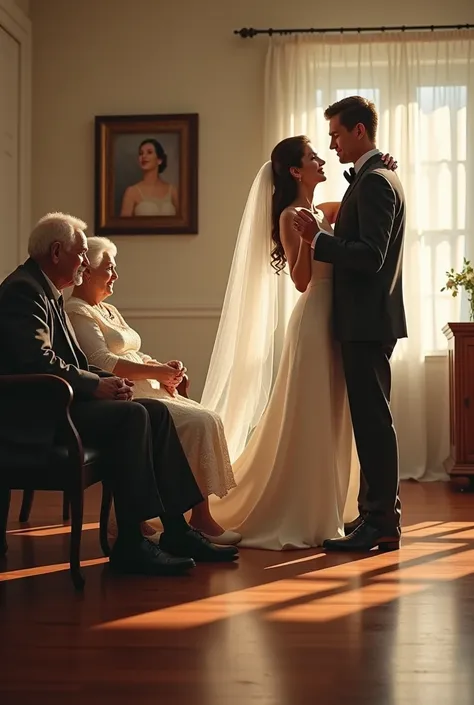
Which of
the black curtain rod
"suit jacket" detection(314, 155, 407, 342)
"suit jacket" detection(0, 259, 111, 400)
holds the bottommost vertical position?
"suit jacket" detection(0, 259, 111, 400)

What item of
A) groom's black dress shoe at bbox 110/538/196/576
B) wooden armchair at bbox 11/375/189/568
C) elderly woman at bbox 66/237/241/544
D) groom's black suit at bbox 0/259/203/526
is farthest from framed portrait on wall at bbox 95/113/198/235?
groom's black dress shoe at bbox 110/538/196/576

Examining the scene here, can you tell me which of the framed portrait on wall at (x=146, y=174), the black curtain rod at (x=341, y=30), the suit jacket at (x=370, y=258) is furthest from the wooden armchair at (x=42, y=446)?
the black curtain rod at (x=341, y=30)

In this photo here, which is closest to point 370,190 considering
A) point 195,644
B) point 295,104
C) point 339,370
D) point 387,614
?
point 339,370

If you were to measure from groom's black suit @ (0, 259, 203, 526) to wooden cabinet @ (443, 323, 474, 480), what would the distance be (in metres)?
3.12

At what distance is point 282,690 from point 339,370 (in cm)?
226

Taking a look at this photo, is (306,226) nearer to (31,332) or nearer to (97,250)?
(97,250)

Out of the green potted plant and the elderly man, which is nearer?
the elderly man

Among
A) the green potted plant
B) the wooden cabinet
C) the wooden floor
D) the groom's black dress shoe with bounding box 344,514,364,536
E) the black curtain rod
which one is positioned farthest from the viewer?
the black curtain rod

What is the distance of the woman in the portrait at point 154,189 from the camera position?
7.25m

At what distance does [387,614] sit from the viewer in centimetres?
304

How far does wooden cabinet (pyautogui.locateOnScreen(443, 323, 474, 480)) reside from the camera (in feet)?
21.2

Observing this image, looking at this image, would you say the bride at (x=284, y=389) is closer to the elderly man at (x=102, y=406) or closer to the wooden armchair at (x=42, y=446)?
the elderly man at (x=102, y=406)

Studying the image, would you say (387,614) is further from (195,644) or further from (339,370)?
(339,370)

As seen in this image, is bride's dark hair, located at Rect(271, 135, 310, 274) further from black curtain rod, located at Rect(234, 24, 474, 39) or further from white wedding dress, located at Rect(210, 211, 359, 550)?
black curtain rod, located at Rect(234, 24, 474, 39)
